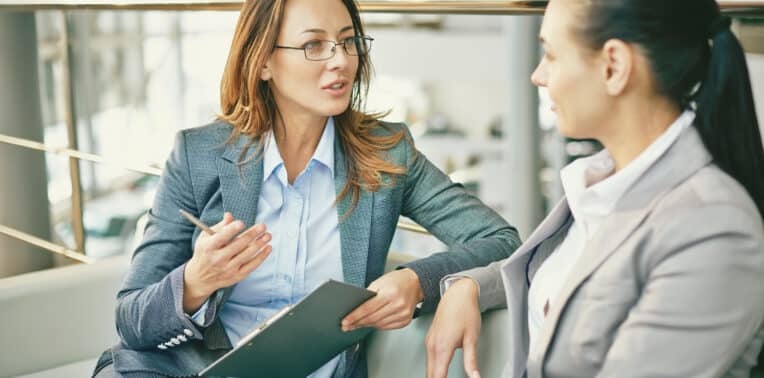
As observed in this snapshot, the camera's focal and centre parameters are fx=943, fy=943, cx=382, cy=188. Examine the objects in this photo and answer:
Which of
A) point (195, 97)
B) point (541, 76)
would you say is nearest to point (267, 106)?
point (541, 76)

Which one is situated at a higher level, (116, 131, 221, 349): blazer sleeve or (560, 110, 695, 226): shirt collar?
(560, 110, 695, 226): shirt collar

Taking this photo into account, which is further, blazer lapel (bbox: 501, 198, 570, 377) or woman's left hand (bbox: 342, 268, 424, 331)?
woman's left hand (bbox: 342, 268, 424, 331)

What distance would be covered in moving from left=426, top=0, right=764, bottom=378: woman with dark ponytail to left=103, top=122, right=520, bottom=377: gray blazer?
59cm

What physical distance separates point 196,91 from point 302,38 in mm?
16994

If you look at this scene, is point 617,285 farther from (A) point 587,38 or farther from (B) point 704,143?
(A) point 587,38

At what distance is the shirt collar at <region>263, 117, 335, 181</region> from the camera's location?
1.85 m

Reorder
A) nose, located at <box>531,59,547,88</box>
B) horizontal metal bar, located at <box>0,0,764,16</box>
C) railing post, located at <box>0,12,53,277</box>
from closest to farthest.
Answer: nose, located at <box>531,59,547,88</box>
horizontal metal bar, located at <box>0,0,764,16</box>
railing post, located at <box>0,12,53,277</box>

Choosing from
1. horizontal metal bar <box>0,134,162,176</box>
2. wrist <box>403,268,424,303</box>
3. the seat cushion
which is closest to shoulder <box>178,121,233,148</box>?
wrist <box>403,268,424,303</box>

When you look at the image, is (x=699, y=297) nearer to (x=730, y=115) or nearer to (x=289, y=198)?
(x=730, y=115)

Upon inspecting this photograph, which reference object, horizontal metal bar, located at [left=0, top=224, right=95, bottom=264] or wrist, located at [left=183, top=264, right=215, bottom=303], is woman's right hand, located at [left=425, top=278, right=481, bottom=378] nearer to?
wrist, located at [left=183, top=264, right=215, bottom=303]

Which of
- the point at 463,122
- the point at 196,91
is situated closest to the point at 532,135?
the point at 463,122

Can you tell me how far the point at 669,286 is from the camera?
3.45ft

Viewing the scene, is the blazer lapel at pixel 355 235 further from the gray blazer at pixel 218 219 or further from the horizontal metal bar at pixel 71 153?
the horizontal metal bar at pixel 71 153

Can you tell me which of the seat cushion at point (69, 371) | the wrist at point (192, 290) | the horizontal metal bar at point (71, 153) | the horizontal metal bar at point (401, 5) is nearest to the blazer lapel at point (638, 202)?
the horizontal metal bar at point (401, 5)
